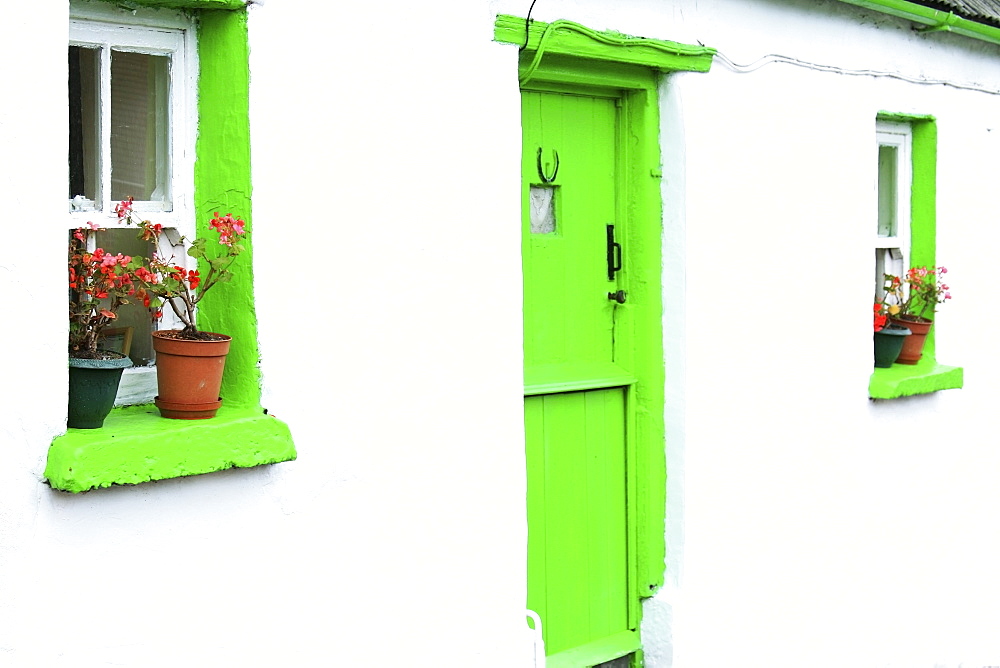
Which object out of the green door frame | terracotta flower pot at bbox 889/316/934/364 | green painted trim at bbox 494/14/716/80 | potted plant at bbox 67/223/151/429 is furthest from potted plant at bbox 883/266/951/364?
potted plant at bbox 67/223/151/429

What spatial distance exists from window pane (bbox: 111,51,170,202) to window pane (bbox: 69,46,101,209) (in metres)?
0.06

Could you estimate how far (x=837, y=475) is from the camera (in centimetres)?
605

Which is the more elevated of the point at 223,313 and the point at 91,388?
the point at 223,313

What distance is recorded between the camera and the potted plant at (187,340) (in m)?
3.59

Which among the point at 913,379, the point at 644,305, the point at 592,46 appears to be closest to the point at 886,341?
the point at 913,379

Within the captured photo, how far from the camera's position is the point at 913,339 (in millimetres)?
6711

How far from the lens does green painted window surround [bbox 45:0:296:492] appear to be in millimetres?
3471

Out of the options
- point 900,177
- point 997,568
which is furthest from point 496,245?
point 997,568

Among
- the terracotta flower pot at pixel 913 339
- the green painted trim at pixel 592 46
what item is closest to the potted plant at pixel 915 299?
the terracotta flower pot at pixel 913 339

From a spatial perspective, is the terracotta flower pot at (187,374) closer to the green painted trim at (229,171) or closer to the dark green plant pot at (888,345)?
the green painted trim at (229,171)

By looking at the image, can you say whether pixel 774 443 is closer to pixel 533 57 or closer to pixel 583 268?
pixel 583 268

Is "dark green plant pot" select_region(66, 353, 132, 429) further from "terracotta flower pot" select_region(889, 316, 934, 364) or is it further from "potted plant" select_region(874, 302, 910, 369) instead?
"terracotta flower pot" select_region(889, 316, 934, 364)

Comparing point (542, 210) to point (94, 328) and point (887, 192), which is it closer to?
point (94, 328)

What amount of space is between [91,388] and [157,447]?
0.79 feet
